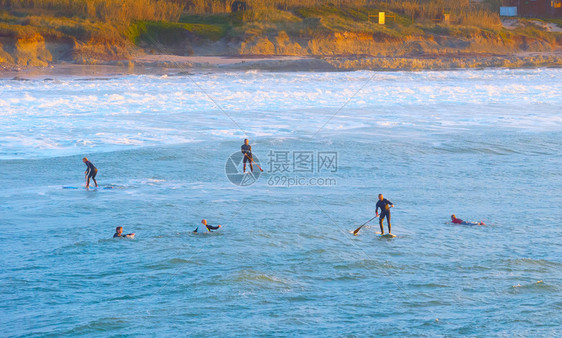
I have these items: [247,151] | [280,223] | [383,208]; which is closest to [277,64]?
[247,151]

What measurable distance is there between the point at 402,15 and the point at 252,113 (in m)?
35.7

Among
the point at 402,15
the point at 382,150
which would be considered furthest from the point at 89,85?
the point at 402,15

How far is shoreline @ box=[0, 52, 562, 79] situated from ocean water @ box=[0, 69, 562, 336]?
11192mm

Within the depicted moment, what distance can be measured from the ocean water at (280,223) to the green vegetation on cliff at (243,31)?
48.9 ft

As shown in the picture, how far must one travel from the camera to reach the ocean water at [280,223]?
9.55 meters

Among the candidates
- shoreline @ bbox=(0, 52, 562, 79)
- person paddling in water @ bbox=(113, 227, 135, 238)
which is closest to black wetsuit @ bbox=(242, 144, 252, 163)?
person paddling in water @ bbox=(113, 227, 135, 238)

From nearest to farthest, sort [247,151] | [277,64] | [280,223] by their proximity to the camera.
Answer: [280,223], [247,151], [277,64]

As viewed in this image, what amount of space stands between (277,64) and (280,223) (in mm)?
30558

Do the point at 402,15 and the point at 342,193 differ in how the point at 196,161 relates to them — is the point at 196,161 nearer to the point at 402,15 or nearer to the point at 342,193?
the point at 342,193

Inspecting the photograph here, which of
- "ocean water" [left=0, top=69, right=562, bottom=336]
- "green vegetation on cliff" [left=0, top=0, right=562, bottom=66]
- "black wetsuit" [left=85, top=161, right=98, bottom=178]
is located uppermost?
"green vegetation on cliff" [left=0, top=0, right=562, bottom=66]

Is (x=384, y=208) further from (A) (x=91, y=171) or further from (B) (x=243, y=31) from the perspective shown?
(B) (x=243, y=31)

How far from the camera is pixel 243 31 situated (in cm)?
4647

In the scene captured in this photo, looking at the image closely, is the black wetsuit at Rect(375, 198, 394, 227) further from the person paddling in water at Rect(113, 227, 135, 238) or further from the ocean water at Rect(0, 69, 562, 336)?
the person paddling in water at Rect(113, 227, 135, 238)

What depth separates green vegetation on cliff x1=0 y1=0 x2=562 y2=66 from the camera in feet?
137
